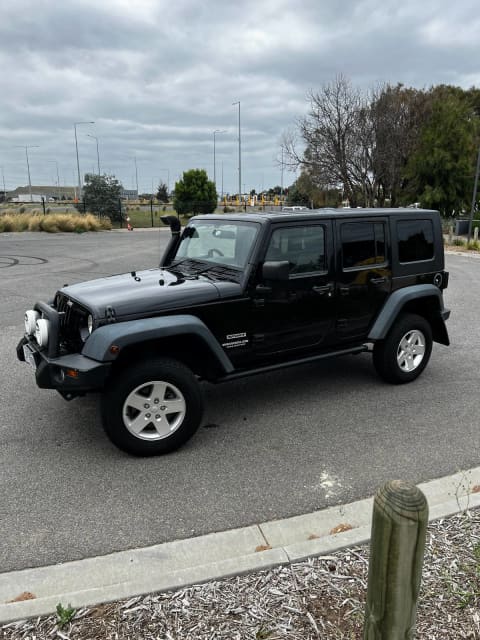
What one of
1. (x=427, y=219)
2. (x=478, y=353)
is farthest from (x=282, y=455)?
(x=478, y=353)

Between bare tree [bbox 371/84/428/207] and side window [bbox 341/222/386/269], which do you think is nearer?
side window [bbox 341/222/386/269]

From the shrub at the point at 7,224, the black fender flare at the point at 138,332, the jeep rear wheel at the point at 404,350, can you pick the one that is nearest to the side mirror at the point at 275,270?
the black fender flare at the point at 138,332

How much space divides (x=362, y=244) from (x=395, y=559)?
140 inches

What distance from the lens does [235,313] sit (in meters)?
4.02

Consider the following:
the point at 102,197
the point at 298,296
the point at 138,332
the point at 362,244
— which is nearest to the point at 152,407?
the point at 138,332

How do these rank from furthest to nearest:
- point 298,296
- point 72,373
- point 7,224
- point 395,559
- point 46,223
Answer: point 46,223
point 7,224
point 298,296
point 72,373
point 395,559

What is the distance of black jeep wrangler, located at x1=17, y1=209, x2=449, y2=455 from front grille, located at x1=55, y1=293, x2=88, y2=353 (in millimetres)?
10

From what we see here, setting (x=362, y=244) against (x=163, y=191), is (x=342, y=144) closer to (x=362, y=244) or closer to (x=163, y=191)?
(x=362, y=244)

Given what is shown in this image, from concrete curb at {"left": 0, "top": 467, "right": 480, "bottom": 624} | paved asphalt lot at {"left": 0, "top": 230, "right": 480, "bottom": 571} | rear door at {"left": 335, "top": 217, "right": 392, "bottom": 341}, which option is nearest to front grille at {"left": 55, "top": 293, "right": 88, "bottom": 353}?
paved asphalt lot at {"left": 0, "top": 230, "right": 480, "bottom": 571}

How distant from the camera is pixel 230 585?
7.73 ft

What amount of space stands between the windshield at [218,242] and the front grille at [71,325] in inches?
50.5

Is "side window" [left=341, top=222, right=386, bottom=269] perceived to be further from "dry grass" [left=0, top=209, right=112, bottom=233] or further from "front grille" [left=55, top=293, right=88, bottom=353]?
"dry grass" [left=0, top=209, right=112, bottom=233]

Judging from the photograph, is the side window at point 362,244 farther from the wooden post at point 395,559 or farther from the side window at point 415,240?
the wooden post at point 395,559

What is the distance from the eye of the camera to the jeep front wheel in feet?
11.5
